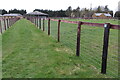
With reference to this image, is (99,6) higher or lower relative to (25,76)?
higher

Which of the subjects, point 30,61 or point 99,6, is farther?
point 99,6

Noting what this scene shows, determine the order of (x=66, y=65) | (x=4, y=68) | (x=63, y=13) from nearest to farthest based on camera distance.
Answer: (x=4, y=68), (x=66, y=65), (x=63, y=13)

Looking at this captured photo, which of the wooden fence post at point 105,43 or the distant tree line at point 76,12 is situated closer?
the wooden fence post at point 105,43

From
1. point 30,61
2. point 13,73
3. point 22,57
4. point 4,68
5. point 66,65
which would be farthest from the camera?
point 22,57

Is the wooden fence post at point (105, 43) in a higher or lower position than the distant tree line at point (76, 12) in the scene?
lower

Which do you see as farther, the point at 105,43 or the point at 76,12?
the point at 76,12

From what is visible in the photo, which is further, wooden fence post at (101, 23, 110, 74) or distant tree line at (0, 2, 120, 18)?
distant tree line at (0, 2, 120, 18)

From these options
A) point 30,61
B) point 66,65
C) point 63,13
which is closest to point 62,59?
point 66,65

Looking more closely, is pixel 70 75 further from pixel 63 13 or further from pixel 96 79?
pixel 63 13

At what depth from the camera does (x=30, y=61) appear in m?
4.15

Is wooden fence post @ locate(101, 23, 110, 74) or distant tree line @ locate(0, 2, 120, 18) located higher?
distant tree line @ locate(0, 2, 120, 18)

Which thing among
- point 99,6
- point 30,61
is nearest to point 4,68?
point 30,61

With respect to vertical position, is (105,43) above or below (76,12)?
below

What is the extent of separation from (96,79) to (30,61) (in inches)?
72.2
